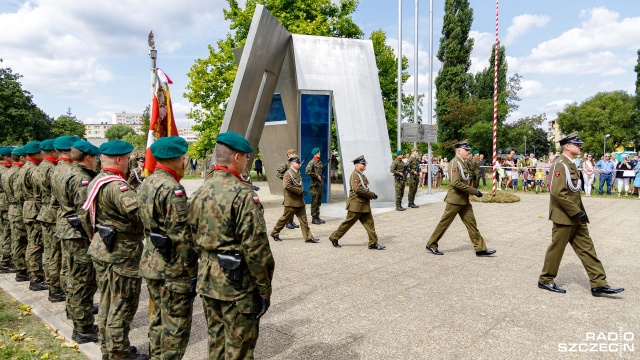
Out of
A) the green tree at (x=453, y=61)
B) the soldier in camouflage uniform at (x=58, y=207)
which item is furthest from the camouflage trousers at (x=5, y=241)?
the green tree at (x=453, y=61)

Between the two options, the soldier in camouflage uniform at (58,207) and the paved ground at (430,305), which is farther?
the soldier in camouflage uniform at (58,207)

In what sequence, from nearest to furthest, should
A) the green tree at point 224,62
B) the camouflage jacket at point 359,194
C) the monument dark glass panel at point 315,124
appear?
the camouflage jacket at point 359,194, the monument dark glass panel at point 315,124, the green tree at point 224,62

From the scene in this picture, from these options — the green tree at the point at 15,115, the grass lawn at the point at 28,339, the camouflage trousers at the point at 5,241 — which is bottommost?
the grass lawn at the point at 28,339

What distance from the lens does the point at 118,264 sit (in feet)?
12.1

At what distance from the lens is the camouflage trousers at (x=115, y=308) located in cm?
360

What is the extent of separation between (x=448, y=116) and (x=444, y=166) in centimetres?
1792

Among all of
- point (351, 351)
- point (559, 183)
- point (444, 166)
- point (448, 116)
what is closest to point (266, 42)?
point (559, 183)

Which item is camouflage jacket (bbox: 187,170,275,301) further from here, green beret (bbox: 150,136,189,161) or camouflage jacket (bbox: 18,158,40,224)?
camouflage jacket (bbox: 18,158,40,224)

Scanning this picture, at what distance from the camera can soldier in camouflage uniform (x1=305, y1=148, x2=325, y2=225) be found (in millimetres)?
11055

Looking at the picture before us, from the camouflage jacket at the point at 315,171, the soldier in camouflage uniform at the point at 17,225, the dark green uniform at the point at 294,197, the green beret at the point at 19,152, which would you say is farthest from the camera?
the camouflage jacket at the point at 315,171

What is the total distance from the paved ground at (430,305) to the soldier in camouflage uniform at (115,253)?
0.57 meters

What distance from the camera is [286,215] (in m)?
9.04

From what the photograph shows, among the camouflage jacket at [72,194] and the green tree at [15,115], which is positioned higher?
the green tree at [15,115]

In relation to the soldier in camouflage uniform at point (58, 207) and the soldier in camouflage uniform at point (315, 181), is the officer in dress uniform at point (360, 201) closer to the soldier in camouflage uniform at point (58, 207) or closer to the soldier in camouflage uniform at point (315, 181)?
the soldier in camouflage uniform at point (315, 181)
